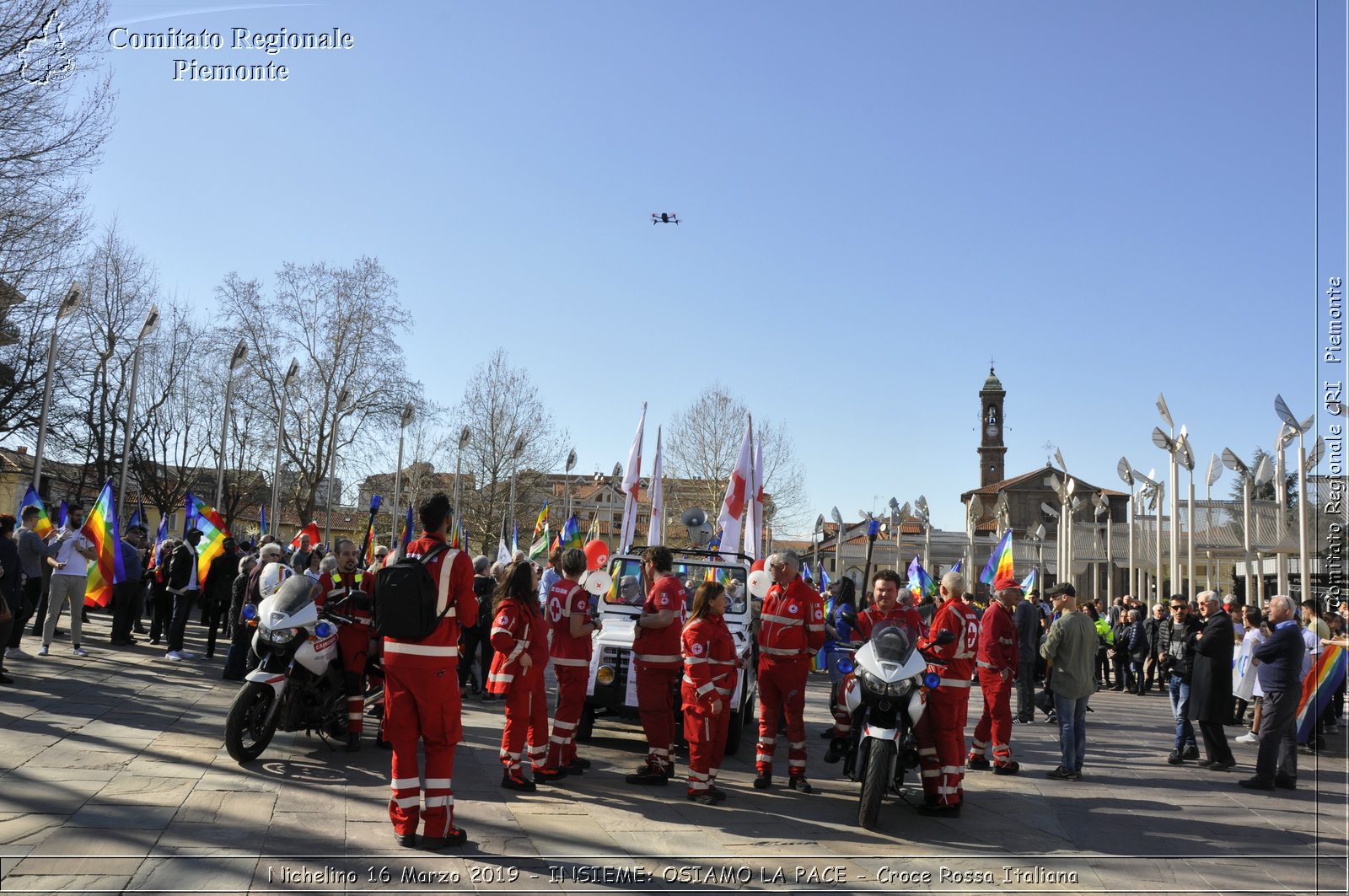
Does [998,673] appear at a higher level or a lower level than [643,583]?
lower

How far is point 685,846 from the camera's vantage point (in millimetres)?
6836

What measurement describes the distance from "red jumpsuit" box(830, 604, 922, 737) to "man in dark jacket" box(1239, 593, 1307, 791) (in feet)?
12.0

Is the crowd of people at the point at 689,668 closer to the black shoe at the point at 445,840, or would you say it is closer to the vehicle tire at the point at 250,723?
the black shoe at the point at 445,840

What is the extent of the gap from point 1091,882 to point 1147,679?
1826 cm

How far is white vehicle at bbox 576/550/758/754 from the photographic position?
1062 cm

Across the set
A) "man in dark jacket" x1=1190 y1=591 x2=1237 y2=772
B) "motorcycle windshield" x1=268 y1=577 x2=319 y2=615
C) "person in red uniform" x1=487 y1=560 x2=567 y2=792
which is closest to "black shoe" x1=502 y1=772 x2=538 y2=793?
"person in red uniform" x1=487 y1=560 x2=567 y2=792

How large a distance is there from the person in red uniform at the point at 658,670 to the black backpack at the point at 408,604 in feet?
8.97

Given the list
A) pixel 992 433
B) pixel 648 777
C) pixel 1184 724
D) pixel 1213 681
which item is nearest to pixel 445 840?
pixel 648 777

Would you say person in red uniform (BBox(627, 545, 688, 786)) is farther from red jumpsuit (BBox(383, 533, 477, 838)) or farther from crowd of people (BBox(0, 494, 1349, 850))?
red jumpsuit (BBox(383, 533, 477, 838))

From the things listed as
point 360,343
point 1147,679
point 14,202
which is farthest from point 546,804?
point 360,343

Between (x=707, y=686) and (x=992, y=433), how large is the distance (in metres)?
123

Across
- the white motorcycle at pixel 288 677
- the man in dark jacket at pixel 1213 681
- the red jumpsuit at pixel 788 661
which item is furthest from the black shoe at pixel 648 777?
the man in dark jacket at pixel 1213 681

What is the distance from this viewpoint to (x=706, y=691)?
8.43 metres

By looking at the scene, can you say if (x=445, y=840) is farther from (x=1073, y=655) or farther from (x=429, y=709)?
(x=1073, y=655)
